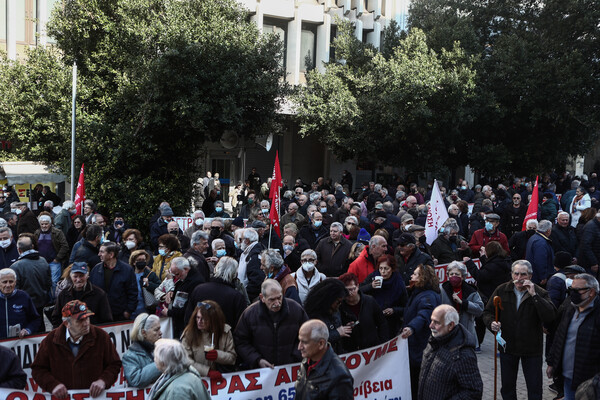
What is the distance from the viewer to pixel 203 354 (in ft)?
20.5

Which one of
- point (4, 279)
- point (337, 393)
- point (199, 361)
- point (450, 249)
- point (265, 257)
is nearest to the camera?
point (337, 393)

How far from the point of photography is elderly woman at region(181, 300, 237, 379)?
244 inches

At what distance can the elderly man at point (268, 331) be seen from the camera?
21.0 ft

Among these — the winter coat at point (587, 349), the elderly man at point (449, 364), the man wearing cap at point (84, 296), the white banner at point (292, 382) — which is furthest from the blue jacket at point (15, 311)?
the winter coat at point (587, 349)

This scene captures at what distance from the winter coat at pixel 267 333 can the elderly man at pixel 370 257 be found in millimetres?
2370

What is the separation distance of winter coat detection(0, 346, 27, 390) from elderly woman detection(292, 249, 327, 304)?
3441mm

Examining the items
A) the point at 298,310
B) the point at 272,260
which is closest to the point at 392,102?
the point at 272,260

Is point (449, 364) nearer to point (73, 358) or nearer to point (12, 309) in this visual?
point (73, 358)

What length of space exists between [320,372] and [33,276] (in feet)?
17.5

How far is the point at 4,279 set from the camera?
7.09 m

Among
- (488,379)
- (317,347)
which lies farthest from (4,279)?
(488,379)

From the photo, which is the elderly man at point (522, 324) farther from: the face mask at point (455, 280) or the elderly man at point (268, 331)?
the elderly man at point (268, 331)

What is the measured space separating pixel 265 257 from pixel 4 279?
277 centimetres

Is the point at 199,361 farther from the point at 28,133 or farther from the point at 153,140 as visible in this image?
the point at 28,133
